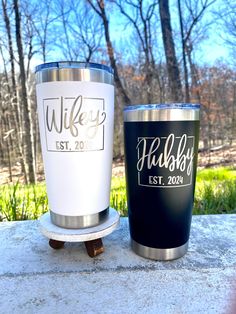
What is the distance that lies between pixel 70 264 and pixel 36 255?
0.43 ft

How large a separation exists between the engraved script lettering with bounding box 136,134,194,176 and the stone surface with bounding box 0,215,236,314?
30 centimetres

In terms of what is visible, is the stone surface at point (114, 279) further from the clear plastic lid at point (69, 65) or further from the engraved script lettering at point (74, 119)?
the clear plastic lid at point (69, 65)

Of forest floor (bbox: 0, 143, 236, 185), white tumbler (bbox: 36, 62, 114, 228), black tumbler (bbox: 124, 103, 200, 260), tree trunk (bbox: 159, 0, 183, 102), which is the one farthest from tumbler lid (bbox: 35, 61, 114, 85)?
forest floor (bbox: 0, 143, 236, 185)

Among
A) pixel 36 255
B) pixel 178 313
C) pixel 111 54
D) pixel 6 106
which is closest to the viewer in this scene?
pixel 178 313

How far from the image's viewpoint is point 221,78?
928 cm

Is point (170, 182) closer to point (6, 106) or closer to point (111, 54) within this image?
point (111, 54)

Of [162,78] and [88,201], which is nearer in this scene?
[88,201]

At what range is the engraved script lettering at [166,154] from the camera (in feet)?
2.30

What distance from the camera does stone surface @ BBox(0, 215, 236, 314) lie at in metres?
0.63

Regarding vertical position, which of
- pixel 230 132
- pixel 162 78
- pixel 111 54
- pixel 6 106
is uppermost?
→ pixel 111 54

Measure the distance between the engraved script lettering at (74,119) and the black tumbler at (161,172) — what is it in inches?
3.9

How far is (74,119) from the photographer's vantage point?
707 millimetres

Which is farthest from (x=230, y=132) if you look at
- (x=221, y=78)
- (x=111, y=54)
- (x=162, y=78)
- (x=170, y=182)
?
(x=170, y=182)

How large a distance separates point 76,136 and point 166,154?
251mm
